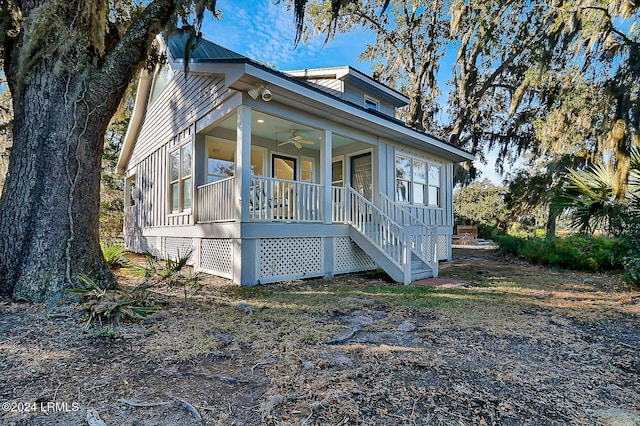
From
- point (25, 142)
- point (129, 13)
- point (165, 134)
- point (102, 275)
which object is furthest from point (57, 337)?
point (165, 134)

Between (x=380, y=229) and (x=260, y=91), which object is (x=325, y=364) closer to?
(x=260, y=91)

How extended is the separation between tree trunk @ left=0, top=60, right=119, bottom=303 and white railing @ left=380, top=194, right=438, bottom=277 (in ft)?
17.4

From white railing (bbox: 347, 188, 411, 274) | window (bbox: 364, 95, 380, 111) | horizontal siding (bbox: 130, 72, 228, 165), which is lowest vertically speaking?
white railing (bbox: 347, 188, 411, 274)

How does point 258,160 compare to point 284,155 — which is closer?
point 258,160

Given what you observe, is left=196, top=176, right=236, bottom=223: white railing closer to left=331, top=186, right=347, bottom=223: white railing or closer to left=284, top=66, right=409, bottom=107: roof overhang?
left=331, top=186, right=347, bottom=223: white railing

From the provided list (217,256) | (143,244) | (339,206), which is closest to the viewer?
(217,256)

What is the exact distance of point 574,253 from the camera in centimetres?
869

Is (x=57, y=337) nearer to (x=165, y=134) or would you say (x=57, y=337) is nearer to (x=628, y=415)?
(x=628, y=415)

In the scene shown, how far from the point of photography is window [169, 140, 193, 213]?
7953 mm

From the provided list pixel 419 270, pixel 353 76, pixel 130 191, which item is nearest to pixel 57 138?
pixel 419 270

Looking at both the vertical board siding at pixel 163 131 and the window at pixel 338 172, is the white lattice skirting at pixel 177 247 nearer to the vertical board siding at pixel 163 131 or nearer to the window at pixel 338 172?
the vertical board siding at pixel 163 131

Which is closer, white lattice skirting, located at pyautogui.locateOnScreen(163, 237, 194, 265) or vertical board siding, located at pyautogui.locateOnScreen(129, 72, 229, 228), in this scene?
vertical board siding, located at pyautogui.locateOnScreen(129, 72, 229, 228)

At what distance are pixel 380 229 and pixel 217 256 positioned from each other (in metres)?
3.45

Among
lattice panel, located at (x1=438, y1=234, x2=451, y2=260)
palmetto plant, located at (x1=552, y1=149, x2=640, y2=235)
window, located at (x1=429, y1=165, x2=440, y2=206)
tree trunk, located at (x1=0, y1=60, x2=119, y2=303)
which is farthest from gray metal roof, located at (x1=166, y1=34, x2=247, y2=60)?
lattice panel, located at (x1=438, y1=234, x2=451, y2=260)
